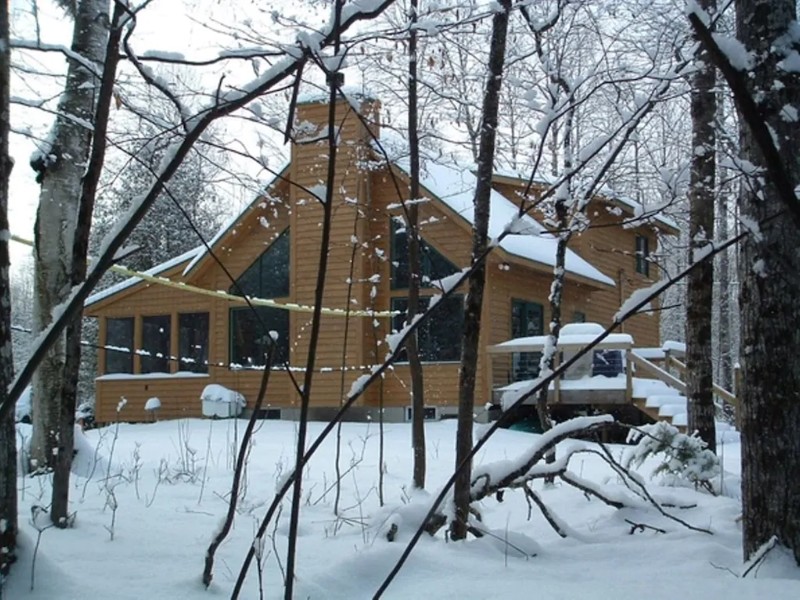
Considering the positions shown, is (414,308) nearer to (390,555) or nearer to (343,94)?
(390,555)

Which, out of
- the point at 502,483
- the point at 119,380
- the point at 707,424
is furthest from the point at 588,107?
the point at 119,380

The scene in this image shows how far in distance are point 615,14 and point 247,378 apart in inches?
467

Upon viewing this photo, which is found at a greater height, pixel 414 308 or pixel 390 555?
pixel 414 308

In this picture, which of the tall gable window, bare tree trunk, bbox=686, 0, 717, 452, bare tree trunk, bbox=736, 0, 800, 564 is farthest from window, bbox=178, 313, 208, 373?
bare tree trunk, bbox=736, 0, 800, 564

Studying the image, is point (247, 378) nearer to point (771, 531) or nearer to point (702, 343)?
point (702, 343)

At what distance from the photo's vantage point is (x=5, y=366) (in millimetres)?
2449

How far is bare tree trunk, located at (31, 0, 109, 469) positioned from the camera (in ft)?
20.9

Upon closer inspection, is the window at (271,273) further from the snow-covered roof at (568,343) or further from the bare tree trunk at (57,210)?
the bare tree trunk at (57,210)

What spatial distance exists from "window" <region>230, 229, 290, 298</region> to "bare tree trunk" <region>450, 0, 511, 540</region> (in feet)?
43.2

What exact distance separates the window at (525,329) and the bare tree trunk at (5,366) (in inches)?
537

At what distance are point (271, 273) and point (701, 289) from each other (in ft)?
40.5

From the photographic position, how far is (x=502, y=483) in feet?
12.9

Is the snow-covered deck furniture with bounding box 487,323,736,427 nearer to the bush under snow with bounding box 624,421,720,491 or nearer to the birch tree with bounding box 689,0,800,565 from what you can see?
the bush under snow with bounding box 624,421,720,491

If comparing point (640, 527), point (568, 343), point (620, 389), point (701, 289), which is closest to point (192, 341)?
point (568, 343)
